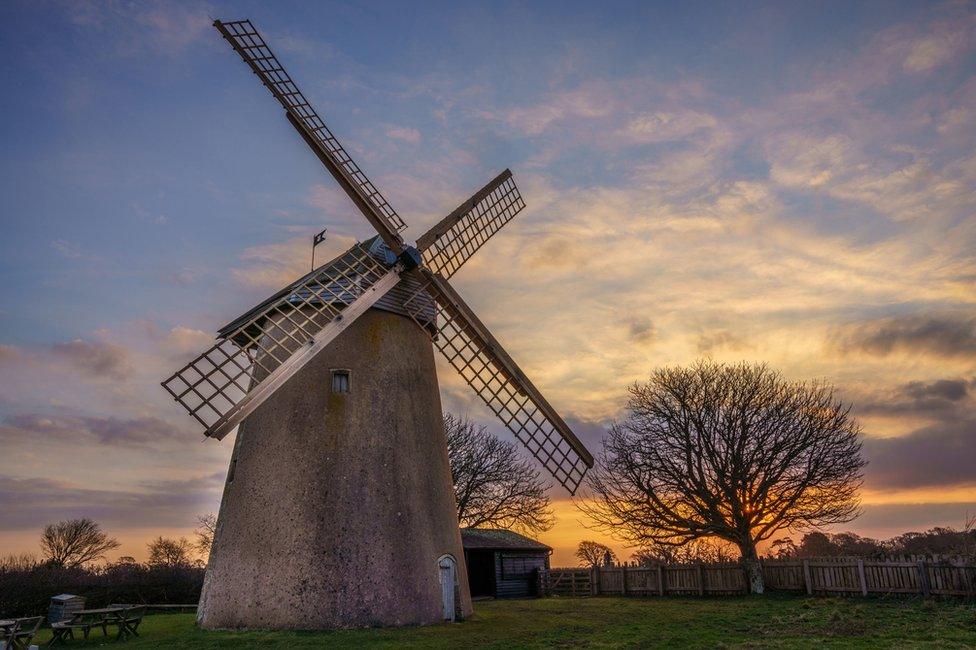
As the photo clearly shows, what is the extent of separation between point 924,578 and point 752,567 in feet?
21.3

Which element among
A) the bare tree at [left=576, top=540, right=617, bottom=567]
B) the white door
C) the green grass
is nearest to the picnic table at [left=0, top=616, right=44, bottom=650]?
the green grass

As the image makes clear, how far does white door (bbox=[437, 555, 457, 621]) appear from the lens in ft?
48.4

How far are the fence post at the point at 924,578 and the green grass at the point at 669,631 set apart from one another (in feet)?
1.41

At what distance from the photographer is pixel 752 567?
24.3 meters

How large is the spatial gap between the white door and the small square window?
4.67 meters

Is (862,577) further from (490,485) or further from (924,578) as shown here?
(490,485)

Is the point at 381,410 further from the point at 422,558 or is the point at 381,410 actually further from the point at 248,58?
the point at 248,58

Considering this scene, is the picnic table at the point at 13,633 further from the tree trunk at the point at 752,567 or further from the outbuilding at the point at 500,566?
the tree trunk at the point at 752,567

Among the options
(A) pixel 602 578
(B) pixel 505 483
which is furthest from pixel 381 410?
(B) pixel 505 483

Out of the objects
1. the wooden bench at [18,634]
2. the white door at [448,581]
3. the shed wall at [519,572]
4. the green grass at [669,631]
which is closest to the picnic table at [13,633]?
the wooden bench at [18,634]

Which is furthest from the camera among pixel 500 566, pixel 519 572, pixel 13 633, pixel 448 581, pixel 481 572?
pixel 519 572

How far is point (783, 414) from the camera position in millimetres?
24484

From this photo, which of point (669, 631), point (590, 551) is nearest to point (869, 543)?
point (590, 551)

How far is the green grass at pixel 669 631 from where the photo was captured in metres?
12.0
